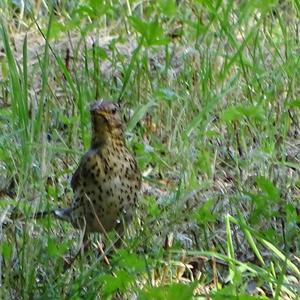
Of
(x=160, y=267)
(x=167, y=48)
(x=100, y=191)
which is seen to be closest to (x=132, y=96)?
(x=167, y=48)

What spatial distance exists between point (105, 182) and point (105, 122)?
8.6 inches

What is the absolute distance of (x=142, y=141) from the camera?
6027 mm

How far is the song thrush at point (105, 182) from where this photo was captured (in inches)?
197

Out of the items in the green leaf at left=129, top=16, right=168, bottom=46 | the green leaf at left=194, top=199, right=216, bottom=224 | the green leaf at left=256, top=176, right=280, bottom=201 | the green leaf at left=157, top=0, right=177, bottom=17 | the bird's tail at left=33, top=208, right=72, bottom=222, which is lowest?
the bird's tail at left=33, top=208, right=72, bottom=222

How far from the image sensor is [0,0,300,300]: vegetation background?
4508 mm

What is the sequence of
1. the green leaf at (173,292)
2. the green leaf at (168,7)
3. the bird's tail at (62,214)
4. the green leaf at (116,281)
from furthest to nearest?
the green leaf at (168,7) < the bird's tail at (62,214) < the green leaf at (116,281) < the green leaf at (173,292)

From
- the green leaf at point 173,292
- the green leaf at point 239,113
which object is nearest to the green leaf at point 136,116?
the green leaf at point 239,113

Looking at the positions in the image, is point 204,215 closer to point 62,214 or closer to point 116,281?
point 62,214

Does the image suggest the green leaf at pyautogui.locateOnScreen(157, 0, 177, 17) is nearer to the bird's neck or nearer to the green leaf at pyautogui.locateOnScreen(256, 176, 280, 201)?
the bird's neck

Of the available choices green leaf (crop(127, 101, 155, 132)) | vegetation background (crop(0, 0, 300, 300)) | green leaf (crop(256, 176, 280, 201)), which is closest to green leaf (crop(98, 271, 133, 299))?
vegetation background (crop(0, 0, 300, 300))

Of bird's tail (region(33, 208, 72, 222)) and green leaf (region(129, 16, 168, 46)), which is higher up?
green leaf (region(129, 16, 168, 46))

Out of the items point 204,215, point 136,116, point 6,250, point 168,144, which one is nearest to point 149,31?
point 136,116

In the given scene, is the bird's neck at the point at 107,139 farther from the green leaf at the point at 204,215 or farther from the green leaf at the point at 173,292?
the green leaf at the point at 173,292

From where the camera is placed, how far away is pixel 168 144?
233 inches
